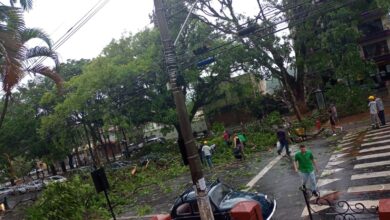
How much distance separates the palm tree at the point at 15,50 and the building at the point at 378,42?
137 feet

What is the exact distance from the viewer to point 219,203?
11.2m

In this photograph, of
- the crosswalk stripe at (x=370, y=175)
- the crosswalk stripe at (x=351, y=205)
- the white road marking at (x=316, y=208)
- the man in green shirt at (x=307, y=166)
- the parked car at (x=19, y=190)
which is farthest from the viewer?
the parked car at (x=19, y=190)

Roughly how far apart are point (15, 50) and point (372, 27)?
46243 mm

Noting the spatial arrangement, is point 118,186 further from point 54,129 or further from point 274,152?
point 54,129

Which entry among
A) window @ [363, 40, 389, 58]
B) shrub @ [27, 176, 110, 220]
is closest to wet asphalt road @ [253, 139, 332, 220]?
shrub @ [27, 176, 110, 220]

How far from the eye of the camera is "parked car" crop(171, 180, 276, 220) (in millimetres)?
10852

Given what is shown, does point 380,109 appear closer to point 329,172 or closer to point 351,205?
point 329,172

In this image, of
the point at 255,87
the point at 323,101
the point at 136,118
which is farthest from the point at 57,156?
the point at 323,101

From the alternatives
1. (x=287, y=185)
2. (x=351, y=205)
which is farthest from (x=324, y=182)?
(x=351, y=205)

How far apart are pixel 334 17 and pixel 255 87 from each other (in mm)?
20266

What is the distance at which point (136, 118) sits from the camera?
39281 millimetres

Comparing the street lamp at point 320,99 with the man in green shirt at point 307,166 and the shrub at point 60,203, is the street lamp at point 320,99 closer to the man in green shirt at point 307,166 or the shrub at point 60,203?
the man in green shirt at point 307,166

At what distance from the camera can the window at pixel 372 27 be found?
47094mm

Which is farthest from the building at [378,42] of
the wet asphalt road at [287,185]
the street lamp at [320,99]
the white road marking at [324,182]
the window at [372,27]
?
the white road marking at [324,182]
